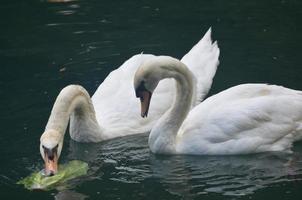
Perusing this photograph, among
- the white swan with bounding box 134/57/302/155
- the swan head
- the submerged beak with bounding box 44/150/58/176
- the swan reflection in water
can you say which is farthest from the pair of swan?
the submerged beak with bounding box 44/150/58/176

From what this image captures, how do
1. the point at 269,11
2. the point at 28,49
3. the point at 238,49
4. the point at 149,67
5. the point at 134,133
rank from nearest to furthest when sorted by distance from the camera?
1. the point at 149,67
2. the point at 134,133
3. the point at 238,49
4. the point at 28,49
5. the point at 269,11

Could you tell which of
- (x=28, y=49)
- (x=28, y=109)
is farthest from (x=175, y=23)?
(x=28, y=109)

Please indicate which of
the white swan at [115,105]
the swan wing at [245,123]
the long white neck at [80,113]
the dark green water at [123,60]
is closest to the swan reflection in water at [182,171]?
the dark green water at [123,60]

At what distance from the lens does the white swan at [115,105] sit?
38.5 ft

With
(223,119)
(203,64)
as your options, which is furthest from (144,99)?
(203,64)

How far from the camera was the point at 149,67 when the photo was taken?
11078 millimetres

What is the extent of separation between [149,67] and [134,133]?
5.77 ft

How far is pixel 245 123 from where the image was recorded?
37.2 feet

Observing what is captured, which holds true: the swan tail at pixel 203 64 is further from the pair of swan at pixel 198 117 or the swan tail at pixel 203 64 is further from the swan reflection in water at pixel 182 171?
the swan reflection in water at pixel 182 171

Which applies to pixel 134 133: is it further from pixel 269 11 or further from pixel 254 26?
pixel 269 11

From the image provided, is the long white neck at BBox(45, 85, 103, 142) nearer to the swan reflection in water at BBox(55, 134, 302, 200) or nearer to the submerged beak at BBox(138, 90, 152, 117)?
the swan reflection in water at BBox(55, 134, 302, 200)

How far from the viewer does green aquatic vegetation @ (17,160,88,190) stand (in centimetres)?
1046

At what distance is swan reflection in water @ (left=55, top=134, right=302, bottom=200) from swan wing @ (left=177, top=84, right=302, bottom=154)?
152 mm

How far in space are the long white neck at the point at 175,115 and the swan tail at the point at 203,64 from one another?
5.44 feet
